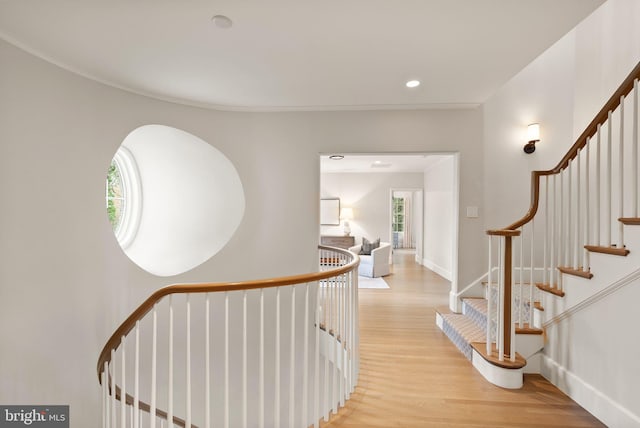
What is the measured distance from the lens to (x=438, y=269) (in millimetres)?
6461

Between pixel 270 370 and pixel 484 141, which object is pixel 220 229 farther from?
pixel 484 141

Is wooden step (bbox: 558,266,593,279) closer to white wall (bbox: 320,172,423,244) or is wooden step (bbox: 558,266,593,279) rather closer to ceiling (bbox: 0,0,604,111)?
ceiling (bbox: 0,0,604,111)

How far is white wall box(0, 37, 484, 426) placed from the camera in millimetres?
2227

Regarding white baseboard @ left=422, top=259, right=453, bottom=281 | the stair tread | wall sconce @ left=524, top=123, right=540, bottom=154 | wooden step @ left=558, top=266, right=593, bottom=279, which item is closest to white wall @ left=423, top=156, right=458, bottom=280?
white baseboard @ left=422, top=259, right=453, bottom=281

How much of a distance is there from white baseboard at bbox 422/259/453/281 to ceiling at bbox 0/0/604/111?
380 cm

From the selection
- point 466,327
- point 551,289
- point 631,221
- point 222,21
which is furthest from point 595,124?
point 222,21

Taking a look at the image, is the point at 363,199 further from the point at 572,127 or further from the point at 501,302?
the point at 501,302

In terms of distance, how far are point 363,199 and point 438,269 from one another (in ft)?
10.0

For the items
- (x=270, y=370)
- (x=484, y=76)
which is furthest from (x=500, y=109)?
(x=270, y=370)

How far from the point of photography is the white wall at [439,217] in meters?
5.97

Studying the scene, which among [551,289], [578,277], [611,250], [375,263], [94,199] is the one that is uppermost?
[94,199]

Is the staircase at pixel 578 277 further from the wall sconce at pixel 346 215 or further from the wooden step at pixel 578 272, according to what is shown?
the wall sconce at pixel 346 215

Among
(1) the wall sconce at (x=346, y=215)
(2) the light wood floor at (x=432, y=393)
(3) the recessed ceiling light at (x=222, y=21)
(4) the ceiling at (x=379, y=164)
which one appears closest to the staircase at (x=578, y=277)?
(2) the light wood floor at (x=432, y=393)

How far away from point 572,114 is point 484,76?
144 cm
